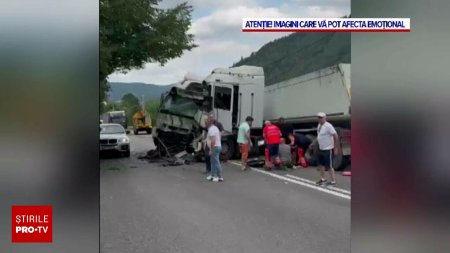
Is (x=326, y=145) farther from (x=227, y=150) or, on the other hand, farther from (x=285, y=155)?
(x=227, y=150)

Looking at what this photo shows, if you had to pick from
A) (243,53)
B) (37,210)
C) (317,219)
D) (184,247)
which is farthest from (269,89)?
(37,210)

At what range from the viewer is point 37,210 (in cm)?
195

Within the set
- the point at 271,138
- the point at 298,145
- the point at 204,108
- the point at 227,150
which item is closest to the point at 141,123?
the point at 204,108

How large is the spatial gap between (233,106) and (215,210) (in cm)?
42

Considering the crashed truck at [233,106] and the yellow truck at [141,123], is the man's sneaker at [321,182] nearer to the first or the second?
the crashed truck at [233,106]

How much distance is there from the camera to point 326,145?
210cm

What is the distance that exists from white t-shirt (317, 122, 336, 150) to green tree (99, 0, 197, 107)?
2.00 feet

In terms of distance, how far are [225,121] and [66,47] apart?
66 cm

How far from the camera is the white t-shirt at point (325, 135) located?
2070 millimetres

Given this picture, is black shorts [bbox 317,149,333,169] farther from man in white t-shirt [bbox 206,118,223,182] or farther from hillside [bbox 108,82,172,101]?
hillside [bbox 108,82,172,101]

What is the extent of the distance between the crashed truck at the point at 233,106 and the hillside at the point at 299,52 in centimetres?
3

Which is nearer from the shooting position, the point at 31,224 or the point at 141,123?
the point at 31,224

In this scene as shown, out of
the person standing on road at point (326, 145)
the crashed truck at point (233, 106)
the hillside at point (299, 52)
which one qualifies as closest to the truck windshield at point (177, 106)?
the crashed truck at point (233, 106)

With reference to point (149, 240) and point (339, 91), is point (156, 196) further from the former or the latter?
point (339, 91)
